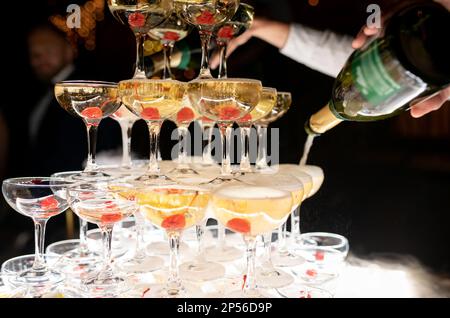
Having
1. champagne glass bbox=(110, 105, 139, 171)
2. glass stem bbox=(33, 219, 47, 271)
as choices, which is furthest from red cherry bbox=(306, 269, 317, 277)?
glass stem bbox=(33, 219, 47, 271)

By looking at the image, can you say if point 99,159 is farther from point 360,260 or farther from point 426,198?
point 426,198

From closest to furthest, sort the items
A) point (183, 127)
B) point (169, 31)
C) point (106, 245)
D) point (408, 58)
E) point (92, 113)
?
point (408, 58) < point (106, 245) < point (92, 113) < point (169, 31) < point (183, 127)

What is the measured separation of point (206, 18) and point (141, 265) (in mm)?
754

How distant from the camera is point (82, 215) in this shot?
1201 millimetres

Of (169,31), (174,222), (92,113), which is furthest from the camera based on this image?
(169,31)

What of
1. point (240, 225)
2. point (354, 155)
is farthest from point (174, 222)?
point (354, 155)

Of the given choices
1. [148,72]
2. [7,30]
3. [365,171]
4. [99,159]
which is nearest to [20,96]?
[7,30]

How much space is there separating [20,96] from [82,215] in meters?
1.11

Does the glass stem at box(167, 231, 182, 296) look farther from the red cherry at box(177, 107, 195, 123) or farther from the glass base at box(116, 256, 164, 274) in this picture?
the red cherry at box(177, 107, 195, 123)

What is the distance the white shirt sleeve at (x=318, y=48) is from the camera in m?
1.89

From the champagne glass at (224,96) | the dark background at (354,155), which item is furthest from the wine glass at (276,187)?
the dark background at (354,155)

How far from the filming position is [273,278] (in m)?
1.33

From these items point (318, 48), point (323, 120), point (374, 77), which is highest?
point (318, 48)

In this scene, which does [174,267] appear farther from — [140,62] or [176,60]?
[176,60]
